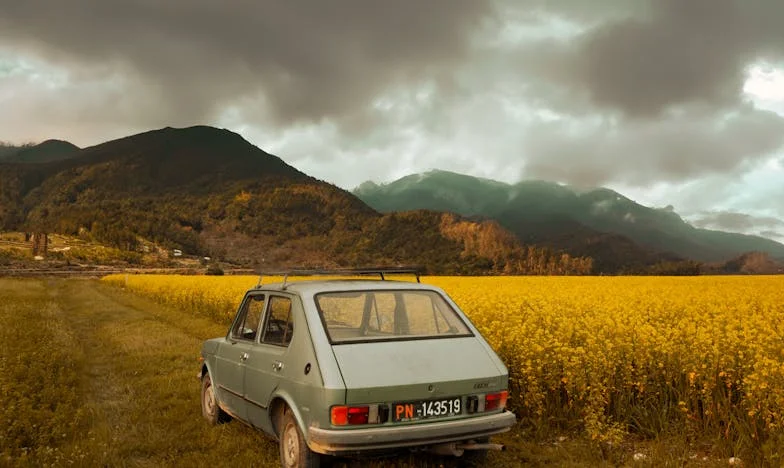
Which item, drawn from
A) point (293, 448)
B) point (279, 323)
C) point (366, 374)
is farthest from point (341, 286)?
point (293, 448)

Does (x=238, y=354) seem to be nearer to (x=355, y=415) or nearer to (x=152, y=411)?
(x=355, y=415)

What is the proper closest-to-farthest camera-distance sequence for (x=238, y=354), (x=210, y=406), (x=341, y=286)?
(x=341, y=286)
(x=238, y=354)
(x=210, y=406)

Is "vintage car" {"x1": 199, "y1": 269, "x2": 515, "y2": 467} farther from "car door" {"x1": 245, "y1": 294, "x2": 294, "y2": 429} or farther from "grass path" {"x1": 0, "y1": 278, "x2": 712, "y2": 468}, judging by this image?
"grass path" {"x1": 0, "y1": 278, "x2": 712, "y2": 468}

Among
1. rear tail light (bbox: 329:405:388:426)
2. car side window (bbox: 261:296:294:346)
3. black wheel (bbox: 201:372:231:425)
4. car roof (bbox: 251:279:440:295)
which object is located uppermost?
car roof (bbox: 251:279:440:295)

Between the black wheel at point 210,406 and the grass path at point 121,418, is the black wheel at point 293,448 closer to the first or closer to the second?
the grass path at point 121,418

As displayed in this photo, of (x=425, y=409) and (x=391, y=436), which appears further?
(x=425, y=409)

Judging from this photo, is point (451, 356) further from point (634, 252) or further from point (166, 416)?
point (634, 252)

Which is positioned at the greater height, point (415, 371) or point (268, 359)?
point (415, 371)

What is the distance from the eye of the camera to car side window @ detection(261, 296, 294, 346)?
568cm

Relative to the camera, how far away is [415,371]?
5.01 metres

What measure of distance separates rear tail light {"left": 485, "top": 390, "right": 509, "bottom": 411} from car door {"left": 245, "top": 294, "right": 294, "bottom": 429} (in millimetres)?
1857

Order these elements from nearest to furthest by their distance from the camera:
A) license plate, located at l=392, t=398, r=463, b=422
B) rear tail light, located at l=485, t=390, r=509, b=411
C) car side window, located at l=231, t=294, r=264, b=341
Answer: license plate, located at l=392, t=398, r=463, b=422 → rear tail light, located at l=485, t=390, r=509, b=411 → car side window, located at l=231, t=294, r=264, b=341

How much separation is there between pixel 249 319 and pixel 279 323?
3.78 feet

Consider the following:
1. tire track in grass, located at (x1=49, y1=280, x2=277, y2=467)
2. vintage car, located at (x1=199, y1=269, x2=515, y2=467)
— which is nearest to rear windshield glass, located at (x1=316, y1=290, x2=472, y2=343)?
vintage car, located at (x1=199, y1=269, x2=515, y2=467)
